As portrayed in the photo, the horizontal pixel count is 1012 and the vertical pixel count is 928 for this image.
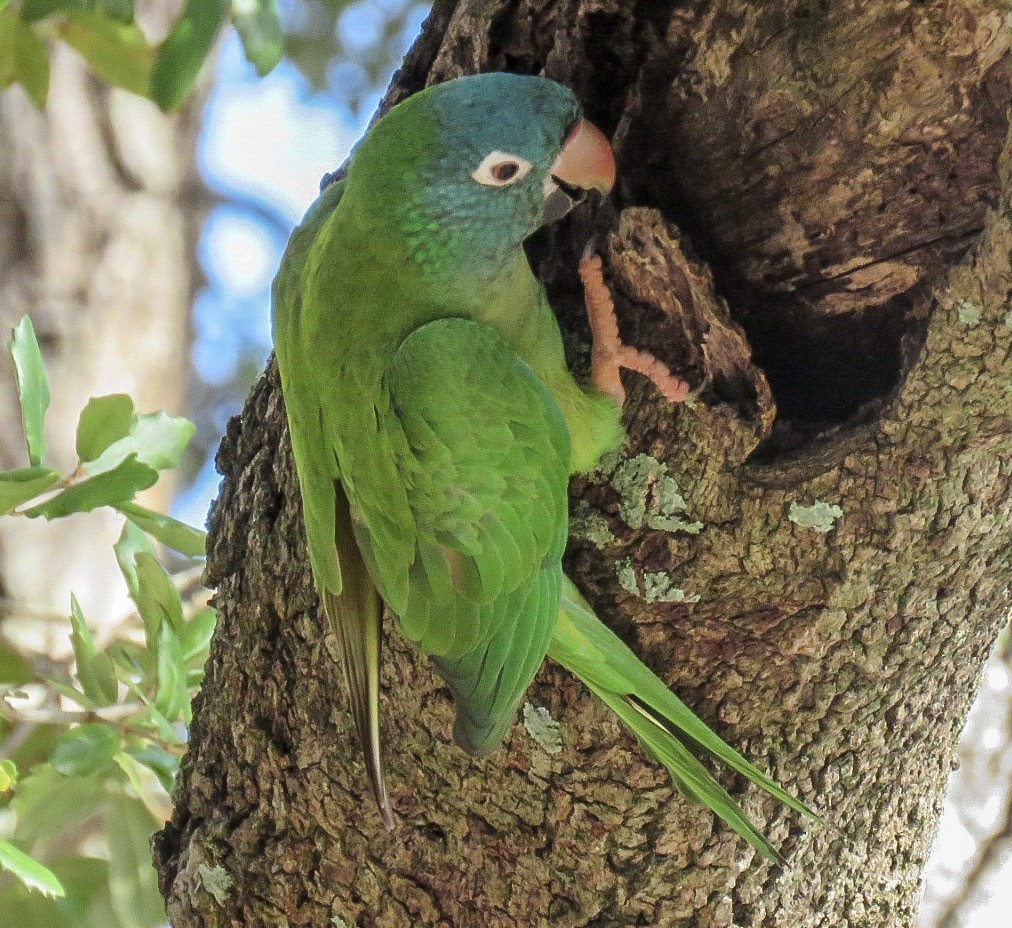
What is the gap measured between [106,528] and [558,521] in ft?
7.87

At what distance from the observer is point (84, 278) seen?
3.31 metres

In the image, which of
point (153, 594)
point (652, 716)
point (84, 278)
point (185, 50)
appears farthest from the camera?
point (84, 278)

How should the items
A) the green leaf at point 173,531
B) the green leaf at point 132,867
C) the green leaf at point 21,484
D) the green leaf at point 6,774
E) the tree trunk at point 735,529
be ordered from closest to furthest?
the tree trunk at point 735,529 → the green leaf at point 6,774 → the green leaf at point 21,484 → the green leaf at point 173,531 → the green leaf at point 132,867

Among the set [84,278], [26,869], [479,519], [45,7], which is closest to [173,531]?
[26,869]

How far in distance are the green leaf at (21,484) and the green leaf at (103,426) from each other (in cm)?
12

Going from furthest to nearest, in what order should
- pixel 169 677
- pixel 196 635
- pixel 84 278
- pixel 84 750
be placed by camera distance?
pixel 84 278 → pixel 196 635 → pixel 169 677 → pixel 84 750

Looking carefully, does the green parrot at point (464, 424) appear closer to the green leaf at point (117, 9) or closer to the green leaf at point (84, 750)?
the green leaf at point (117, 9)

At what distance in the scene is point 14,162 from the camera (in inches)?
130

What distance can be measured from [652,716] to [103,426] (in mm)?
998

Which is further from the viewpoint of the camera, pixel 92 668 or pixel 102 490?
pixel 92 668

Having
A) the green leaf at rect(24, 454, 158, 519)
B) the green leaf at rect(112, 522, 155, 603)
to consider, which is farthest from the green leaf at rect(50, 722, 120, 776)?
the green leaf at rect(24, 454, 158, 519)

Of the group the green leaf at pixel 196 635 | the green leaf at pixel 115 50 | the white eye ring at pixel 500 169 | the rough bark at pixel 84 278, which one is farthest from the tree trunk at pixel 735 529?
the rough bark at pixel 84 278

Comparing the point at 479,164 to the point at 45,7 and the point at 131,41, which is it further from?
the point at 131,41

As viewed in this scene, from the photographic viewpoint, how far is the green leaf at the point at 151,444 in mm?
1676
